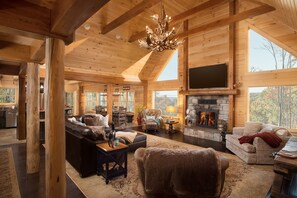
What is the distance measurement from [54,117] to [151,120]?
235 inches

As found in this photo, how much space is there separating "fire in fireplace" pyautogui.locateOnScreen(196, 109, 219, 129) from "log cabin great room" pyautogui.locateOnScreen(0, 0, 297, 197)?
4 centimetres

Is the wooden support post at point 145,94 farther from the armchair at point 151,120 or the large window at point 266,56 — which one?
the large window at point 266,56

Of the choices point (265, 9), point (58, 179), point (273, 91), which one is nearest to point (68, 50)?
point (58, 179)

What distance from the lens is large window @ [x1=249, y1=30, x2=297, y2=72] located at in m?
4.97

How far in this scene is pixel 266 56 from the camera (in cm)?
539

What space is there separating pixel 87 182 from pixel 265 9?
5.78 meters

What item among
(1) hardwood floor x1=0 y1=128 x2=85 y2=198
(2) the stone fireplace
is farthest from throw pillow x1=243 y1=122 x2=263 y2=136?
(1) hardwood floor x1=0 y1=128 x2=85 y2=198

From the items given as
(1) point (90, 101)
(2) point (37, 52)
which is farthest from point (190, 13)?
(1) point (90, 101)

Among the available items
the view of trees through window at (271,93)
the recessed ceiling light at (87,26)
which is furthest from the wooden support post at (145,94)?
the view of trees through window at (271,93)

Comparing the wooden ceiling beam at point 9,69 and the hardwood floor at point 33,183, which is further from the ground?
the wooden ceiling beam at point 9,69

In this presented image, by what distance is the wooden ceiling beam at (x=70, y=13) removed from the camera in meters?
1.37

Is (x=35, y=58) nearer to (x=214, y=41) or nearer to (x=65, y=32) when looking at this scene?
(x=65, y=32)

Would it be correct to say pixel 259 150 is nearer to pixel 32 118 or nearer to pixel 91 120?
pixel 32 118

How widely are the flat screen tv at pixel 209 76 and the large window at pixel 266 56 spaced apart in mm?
914
